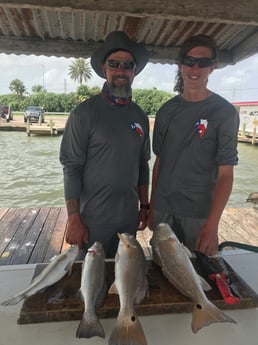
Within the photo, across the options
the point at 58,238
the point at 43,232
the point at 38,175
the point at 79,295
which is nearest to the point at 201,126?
the point at 79,295

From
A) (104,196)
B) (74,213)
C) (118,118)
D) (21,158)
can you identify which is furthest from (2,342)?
(21,158)

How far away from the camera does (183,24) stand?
10.6 feet

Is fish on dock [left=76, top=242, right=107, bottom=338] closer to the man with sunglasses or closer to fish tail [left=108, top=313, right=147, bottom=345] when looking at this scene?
fish tail [left=108, top=313, right=147, bottom=345]

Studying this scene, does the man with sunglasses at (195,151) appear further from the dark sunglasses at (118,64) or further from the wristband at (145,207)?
the dark sunglasses at (118,64)

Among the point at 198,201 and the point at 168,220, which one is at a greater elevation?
the point at 198,201

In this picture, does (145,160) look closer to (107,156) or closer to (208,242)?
(107,156)

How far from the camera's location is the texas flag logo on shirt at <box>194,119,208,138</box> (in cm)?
199

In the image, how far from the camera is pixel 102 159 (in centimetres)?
209

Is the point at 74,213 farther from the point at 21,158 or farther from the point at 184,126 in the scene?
the point at 21,158

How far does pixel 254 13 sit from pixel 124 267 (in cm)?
224

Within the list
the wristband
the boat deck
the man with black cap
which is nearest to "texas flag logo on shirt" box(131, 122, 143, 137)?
the man with black cap

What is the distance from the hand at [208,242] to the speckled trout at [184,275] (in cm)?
41

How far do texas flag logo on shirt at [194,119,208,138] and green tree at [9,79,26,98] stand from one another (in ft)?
272

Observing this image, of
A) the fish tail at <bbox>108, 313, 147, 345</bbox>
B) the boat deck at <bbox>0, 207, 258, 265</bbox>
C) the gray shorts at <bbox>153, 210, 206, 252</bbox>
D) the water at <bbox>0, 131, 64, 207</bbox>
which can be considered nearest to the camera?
the fish tail at <bbox>108, 313, 147, 345</bbox>
